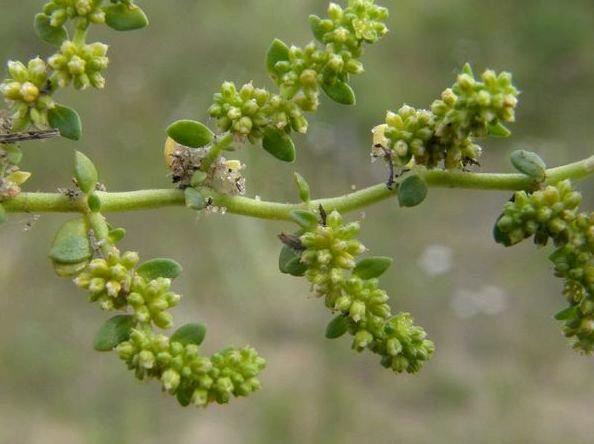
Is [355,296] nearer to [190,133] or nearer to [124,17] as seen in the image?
[190,133]

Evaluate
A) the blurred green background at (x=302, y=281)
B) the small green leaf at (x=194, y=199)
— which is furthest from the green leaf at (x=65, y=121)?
the blurred green background at (x=302, y=281)

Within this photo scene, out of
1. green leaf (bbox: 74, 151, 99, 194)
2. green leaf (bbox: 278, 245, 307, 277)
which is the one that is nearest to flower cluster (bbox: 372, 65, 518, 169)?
green leaf (bbox: 278, 245, 307, 277)

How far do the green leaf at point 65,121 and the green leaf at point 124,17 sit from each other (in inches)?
8.8

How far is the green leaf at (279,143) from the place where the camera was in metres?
1.84

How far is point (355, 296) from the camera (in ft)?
5.90

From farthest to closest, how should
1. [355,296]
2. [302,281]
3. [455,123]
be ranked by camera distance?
[302,281], [355,296], [455,123]

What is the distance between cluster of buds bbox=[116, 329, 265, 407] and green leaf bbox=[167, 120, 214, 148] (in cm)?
47

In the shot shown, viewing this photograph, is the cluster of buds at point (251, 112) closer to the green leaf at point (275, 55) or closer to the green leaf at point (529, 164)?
the green leaf at point (275, 55)

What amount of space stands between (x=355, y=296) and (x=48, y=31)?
3.09 ft

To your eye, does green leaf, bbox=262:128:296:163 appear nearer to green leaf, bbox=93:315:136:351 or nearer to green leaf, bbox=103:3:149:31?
green leaf, bbox=103:3:149:31

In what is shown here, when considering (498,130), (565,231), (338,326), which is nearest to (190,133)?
(338,326)

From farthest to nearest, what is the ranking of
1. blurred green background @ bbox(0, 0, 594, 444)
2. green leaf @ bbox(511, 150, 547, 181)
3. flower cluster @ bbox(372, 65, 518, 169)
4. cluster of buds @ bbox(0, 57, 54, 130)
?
blurred green background @ bbox(0, 0, 594, 444) → green leaf @ bbox(511, 150, 547, 181) → cluster of buds @ bbox(0, 57, 54, 130) → flower cluster @ bbox(372, 65, 518, 169)

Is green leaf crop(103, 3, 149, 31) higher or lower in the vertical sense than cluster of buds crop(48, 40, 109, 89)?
higher

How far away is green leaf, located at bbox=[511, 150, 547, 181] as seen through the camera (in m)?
1.85
